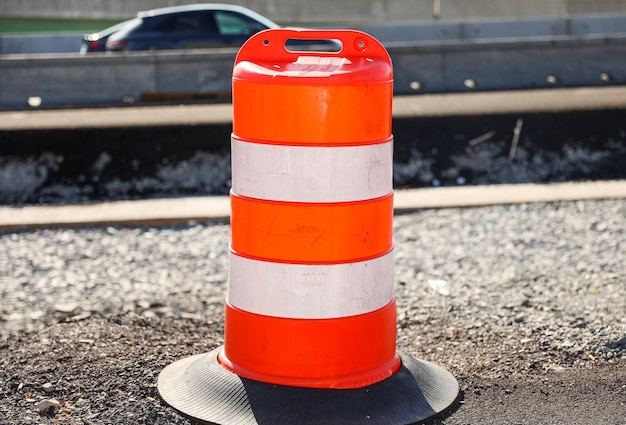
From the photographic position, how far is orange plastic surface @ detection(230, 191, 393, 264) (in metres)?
3.72

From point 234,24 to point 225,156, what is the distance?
1033cm

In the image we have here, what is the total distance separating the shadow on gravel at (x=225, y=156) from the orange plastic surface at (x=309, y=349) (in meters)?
5.90

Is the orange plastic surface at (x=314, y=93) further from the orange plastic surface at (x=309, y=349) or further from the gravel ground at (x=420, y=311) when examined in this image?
the gravel ground at (x=420, y=311)

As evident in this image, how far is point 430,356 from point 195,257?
2.68 metres

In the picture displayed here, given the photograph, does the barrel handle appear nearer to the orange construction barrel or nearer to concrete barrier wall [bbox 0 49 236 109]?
the orange construction barrel

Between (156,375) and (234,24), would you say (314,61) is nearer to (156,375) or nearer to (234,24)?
(156,375)

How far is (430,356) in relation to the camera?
4.60m

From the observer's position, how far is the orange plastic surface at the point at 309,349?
12.5ft

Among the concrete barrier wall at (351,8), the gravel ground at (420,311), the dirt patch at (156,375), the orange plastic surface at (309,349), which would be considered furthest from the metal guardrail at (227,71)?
the concrete barrier wall at (351,8)

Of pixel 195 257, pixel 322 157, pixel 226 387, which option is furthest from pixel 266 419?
pixel 195 257

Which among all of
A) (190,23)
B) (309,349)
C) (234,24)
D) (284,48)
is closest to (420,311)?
(309,349)

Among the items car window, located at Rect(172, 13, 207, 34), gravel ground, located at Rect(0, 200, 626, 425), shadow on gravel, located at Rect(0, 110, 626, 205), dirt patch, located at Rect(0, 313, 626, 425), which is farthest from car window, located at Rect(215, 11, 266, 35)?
dirt patch, located at Rect(0, 313, 626, 425)

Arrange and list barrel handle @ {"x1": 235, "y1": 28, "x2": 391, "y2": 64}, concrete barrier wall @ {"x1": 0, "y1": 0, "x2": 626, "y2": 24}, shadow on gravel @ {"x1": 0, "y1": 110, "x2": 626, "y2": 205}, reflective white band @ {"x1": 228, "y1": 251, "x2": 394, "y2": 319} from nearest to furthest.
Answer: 1. reflective white band @ {"x1": 228, "y1": 251, "x2": 394, "y2": 319}
2. barrel handle @ {"x1": 235, "y1": 28, "x2": 391, "y2": 64}
3. shadow on gravel @ {"x1": 0, "y1": 110, "x2": 626, "y2": 205}
4. concrete barrier wall @ {"x1": 0, "y1": 0, "x2": 626, "y2": 24}

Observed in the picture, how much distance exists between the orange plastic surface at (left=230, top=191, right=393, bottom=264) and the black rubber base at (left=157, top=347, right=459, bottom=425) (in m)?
0.54
